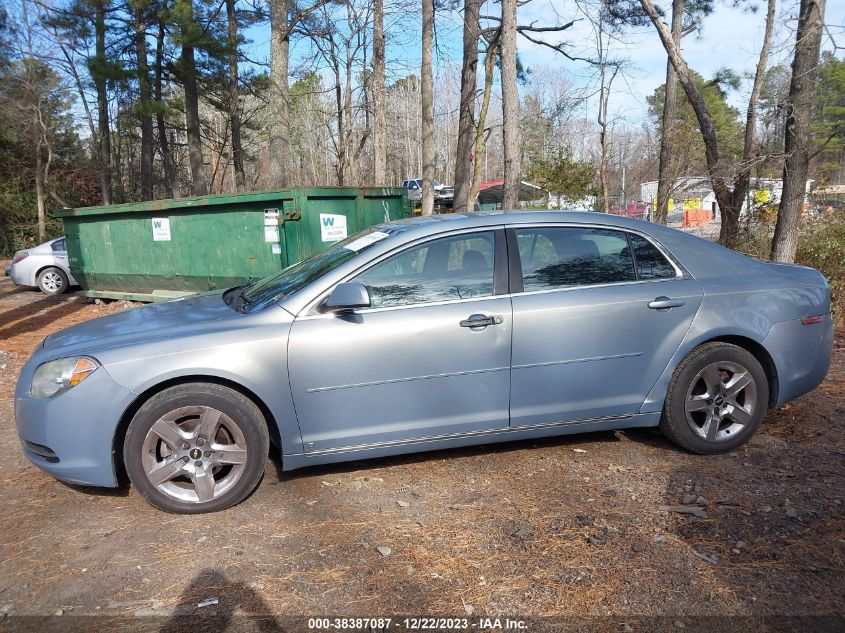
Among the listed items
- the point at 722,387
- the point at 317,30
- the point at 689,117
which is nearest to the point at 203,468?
the point at 722,387

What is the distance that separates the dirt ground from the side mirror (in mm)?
1116

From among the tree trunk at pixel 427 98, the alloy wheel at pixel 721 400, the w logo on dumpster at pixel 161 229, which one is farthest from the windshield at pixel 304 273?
the tree trunk at pixel 427 98

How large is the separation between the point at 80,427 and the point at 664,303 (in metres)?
3.40

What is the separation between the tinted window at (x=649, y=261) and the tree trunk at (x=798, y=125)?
5279 millimetres

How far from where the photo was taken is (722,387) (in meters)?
3.84

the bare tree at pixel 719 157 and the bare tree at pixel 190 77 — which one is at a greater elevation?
the bare tree at pixel 190 77

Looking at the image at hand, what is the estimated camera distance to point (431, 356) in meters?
3.40

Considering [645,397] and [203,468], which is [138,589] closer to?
[203,468]

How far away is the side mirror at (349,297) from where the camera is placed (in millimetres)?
3244

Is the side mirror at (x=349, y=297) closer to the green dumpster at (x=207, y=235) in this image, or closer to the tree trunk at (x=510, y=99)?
the green dumpster at (x=207, y=235)

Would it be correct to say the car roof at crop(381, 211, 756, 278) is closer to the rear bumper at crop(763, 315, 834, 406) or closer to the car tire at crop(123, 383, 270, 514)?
the rear bumper at crop(763, 315, 834, 406)

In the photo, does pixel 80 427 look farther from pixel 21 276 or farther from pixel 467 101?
pixel 467 101

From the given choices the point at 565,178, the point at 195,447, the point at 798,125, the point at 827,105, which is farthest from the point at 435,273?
the point at 565,178

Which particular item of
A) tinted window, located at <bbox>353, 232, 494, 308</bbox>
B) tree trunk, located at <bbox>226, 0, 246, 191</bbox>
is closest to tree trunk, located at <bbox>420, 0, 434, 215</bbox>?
tree trunk, located at <bbox>226, 0, 246, 191</bbox>
